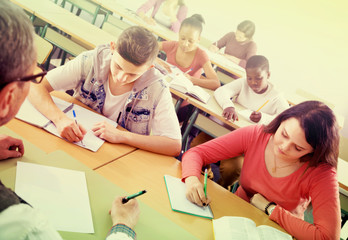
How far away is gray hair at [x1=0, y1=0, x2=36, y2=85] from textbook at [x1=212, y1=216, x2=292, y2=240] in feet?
2.78

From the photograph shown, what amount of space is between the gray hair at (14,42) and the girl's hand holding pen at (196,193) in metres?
0.84

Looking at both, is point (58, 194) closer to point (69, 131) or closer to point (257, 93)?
point (69, 131)

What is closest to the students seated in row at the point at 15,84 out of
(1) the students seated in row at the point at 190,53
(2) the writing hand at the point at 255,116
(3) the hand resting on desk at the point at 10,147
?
(3) the hand resting on desk at the point at 10,147

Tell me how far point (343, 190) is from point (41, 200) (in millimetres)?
1863

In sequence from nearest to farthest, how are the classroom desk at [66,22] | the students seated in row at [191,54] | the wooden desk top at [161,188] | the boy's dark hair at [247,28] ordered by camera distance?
the wooden desk top at [161,188], the classroom desk at [66,22], the students seated in row at [191,54], the boy's dark hair at [247,28]

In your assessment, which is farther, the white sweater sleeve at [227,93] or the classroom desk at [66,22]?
the classroom desk at [66,22]

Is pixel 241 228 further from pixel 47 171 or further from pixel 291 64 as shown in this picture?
pixel 291 64

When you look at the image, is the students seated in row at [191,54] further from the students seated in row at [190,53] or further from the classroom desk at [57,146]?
the classroom desk at [57,146]

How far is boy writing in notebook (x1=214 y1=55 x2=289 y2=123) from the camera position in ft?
8.27

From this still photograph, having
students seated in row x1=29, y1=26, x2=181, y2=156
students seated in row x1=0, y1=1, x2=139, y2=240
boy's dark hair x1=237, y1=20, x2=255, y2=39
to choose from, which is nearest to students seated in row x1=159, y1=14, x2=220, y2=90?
students seated in row x1=29, y1=26, x2=181, y2=156

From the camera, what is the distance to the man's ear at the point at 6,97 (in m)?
0.48

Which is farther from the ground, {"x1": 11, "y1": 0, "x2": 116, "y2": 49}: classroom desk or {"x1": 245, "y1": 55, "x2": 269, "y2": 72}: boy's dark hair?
{"x1": 245, "y1": 55, "x2": 269, "y2": 72}: boy's dark hair

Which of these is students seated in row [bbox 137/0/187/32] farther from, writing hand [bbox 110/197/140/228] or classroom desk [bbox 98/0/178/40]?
writing hand [bbox 110/197/140/228]

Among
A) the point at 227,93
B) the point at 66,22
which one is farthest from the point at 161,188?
the point at 66,22
